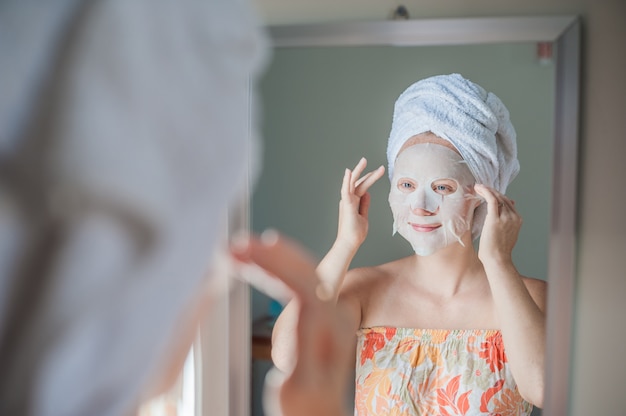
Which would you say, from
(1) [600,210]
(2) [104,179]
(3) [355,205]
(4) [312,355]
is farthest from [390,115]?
(2) [104,179]

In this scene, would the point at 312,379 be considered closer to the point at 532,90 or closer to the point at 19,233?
the point at 19,233

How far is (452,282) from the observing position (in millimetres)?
961

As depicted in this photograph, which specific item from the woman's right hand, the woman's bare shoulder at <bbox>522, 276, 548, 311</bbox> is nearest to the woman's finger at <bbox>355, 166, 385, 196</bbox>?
the woman's right hand

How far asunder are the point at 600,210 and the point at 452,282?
256 millimetres

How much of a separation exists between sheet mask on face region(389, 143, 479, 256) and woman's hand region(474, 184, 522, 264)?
25mm

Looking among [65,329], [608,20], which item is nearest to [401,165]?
[608,20]

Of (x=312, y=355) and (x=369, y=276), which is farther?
(x=369, y=276)

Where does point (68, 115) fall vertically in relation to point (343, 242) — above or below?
below

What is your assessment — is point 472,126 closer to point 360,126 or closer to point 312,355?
point 360,126

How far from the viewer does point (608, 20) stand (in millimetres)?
978

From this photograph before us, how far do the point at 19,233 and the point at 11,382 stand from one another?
54mm

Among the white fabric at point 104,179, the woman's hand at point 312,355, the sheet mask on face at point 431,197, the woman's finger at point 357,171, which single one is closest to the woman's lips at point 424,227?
the sheet mask on face at point 431,197

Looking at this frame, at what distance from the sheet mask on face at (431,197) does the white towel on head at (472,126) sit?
0.06 ft

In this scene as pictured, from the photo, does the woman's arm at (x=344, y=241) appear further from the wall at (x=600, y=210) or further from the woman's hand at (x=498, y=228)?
the wall at (x=600, y=210)
